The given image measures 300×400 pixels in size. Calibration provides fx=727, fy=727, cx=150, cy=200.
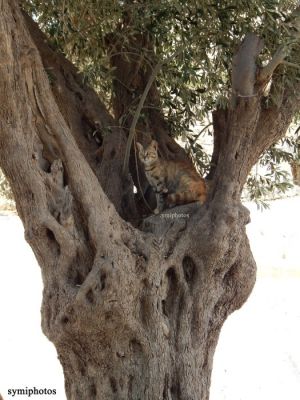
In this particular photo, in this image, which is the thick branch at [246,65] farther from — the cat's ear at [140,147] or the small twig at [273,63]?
the cat's ear at [140,147]

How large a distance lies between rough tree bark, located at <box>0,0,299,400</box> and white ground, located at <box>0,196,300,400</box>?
5.50 m

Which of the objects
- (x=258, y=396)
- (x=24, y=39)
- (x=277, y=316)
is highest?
(x=24, y=39)

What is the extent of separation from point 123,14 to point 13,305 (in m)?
10.4

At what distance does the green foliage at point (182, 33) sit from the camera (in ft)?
24.0

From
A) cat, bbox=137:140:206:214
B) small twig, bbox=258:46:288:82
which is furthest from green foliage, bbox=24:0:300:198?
cat, bbox=137:140:206:214

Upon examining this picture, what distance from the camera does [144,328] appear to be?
6859mm

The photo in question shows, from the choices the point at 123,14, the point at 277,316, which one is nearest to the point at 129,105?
the point at 123,14

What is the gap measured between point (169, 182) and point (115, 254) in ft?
5.36

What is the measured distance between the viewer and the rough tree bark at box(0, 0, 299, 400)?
6.57 m

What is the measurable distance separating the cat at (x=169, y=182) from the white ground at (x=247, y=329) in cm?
549

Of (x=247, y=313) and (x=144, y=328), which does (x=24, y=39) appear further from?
(x=247, y=313)

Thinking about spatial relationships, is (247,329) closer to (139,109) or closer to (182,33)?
(139,109)

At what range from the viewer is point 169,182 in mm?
8047

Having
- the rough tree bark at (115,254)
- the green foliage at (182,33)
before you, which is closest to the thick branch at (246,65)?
the rough tree bark at (115,254)
